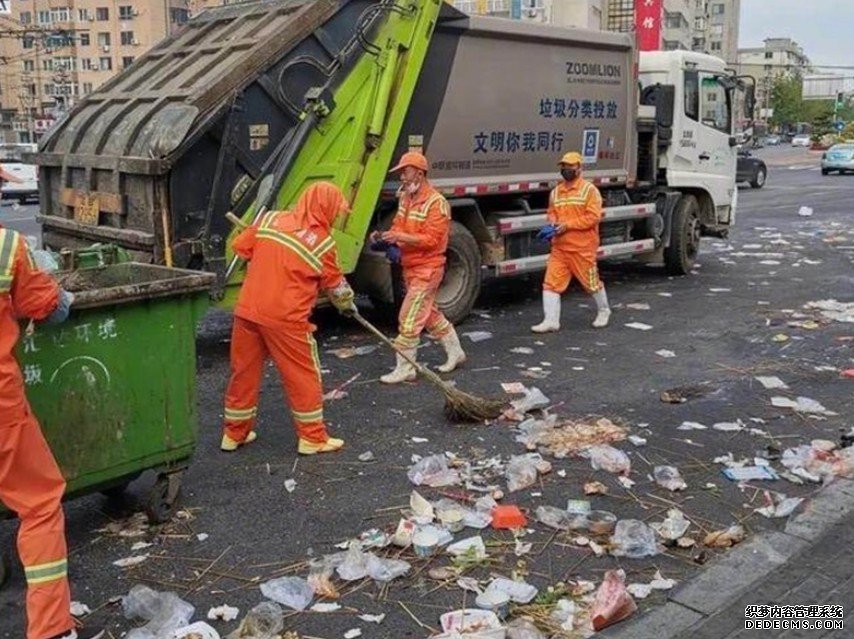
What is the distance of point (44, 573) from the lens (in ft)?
9.70

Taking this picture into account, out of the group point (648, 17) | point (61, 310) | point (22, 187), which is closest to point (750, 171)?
point (648, 17)

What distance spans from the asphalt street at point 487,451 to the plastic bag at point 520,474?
57 millimetres

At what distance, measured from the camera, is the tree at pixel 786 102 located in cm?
9431

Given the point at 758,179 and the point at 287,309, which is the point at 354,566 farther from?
the point at 758,179

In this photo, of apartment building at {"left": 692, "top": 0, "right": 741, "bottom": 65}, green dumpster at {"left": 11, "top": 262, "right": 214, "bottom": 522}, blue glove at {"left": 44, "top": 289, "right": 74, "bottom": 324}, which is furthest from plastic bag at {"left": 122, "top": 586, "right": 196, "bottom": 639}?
apartment building at {"left": 692, "top": 0, "right": 741, "bottom": 65}

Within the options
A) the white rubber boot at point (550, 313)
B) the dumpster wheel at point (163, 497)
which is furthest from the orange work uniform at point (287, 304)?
the white rubber boot at point (550, 313)

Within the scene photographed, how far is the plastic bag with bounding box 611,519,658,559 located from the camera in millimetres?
3617

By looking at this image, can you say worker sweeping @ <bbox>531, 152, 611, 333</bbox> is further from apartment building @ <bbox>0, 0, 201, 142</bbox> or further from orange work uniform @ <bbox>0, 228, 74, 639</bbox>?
apartment building @ <bbox>0, 0, 201, 142</bbox>

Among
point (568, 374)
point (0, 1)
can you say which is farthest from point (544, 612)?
point (0, 1)

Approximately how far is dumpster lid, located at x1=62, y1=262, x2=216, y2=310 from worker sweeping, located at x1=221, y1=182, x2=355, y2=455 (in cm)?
47

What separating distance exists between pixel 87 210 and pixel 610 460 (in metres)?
4.18

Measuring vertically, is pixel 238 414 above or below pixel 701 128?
below

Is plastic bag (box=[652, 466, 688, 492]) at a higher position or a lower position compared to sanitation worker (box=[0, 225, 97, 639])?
lower

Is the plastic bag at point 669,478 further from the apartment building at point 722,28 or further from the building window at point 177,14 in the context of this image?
the apartment building at point 722,28
